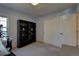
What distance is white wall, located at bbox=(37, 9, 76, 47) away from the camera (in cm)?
212

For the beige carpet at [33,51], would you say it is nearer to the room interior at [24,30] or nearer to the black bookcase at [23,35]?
the room interior at [24,30]

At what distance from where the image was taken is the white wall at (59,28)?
83.5 inches

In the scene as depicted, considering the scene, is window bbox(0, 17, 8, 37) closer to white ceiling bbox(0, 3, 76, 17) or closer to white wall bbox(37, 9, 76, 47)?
white ceiling bbox(0, 3, 76, 17)

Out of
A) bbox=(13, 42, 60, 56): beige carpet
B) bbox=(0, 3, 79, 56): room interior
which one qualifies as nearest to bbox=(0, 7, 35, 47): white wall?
bbox=(0, 3, 79, 56): room interior

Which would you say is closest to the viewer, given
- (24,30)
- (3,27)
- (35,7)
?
(3,27)

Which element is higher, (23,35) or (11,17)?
(11,17)

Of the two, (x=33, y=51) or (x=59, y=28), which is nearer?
(x=33, y=51)

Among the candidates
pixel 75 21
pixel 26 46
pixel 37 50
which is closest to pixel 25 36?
pixel 26 46

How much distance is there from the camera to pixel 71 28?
215 centimetres

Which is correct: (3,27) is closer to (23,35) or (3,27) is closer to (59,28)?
(23,35)

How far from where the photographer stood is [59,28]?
118 inches

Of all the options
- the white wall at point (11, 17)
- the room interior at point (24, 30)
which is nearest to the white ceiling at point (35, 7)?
the room interior at point (24, 30)

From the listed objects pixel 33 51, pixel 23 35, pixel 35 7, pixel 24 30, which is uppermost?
pixel 35 7

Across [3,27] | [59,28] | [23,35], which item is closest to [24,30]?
[23,35]
